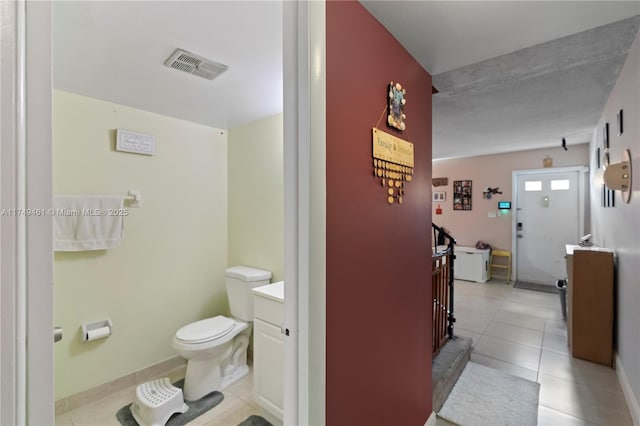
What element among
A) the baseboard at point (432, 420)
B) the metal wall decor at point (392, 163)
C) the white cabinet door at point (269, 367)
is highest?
the metal wall decor at point (392, 163)

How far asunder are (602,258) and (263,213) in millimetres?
3064

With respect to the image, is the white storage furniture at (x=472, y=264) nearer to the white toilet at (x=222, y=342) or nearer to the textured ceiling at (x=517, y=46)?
the textured ceiling at (x=517, y=46)

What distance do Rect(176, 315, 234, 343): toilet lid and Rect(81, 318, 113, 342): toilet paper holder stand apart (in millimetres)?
532

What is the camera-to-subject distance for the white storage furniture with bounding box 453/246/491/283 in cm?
515

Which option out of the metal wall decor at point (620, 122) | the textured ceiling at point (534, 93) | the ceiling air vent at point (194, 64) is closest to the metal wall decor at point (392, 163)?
the textured ceiling at point (534, 93)

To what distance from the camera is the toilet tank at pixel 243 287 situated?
243cm

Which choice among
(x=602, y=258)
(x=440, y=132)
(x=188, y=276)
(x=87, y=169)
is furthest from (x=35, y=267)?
(x=440, y=132)

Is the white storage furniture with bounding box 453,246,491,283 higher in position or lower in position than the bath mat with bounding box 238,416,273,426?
higher

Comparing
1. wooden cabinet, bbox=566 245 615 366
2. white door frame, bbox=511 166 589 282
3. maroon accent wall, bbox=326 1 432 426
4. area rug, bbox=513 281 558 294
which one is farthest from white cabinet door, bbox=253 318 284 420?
white door frame, bbox=511 166 589 282

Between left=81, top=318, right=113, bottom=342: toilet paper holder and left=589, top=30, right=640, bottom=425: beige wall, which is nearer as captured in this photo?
left=589, top=30, right=640, bottom=425: beige wall

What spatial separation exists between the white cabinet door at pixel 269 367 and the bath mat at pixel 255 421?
3.2 inches

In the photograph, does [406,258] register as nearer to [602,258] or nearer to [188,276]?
[188,276]

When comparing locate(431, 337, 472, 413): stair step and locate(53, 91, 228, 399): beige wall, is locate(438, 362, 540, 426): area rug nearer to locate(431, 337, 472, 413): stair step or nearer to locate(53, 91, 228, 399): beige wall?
locate(431, 337, 472, 413): stair step

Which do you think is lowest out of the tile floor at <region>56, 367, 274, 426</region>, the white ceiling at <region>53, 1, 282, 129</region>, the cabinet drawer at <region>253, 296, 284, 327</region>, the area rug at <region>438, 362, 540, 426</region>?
the tile floor at <region>56, 367, 274, 426</region>
